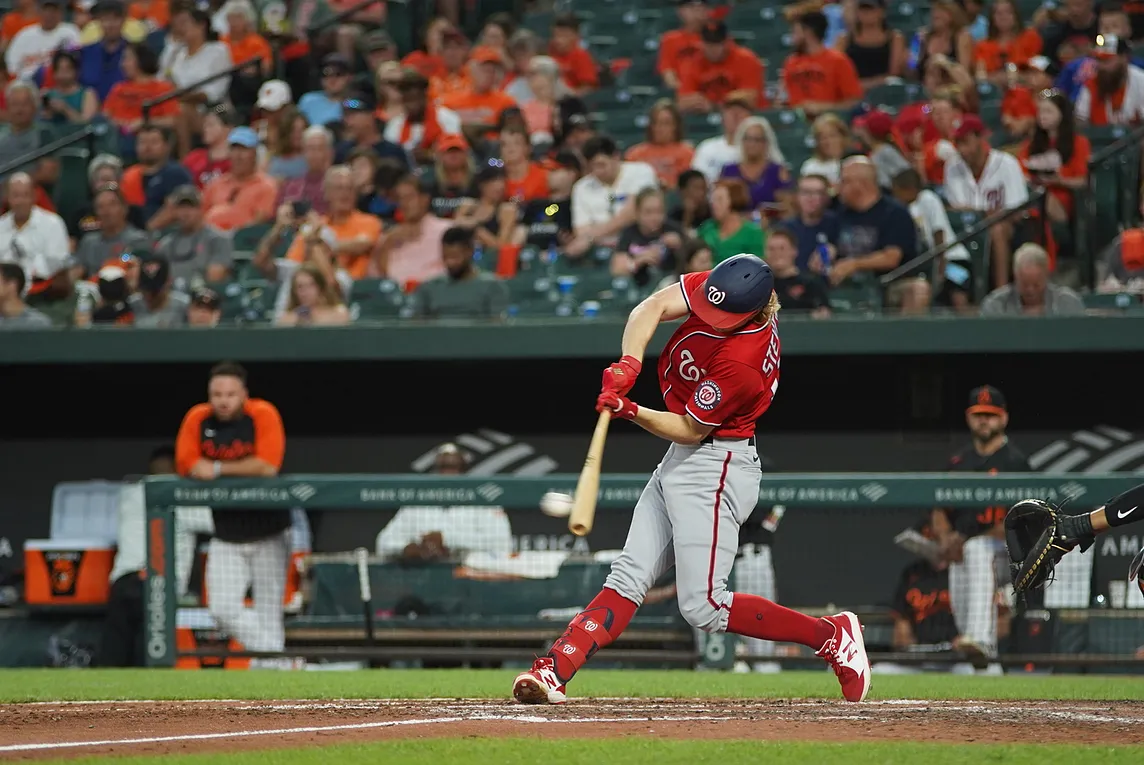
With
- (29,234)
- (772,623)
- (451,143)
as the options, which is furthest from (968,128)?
(29,234)

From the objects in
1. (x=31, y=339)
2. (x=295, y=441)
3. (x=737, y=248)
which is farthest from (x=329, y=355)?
(x=737, y=248)

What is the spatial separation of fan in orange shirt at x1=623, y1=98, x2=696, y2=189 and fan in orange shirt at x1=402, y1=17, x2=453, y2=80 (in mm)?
2151

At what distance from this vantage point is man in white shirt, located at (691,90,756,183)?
10461 mm

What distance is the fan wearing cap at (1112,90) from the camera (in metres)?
10.1

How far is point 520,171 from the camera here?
10648 mm

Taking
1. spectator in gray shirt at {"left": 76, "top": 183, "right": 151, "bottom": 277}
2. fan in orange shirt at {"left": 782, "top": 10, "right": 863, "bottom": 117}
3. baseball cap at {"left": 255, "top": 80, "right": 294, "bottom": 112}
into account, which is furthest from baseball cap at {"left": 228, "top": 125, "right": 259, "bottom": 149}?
fan in orange shirt at {"left": 782, "top": 10, "right": 863, "bottom": 117}

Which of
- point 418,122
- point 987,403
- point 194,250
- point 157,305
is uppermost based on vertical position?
point 418,122

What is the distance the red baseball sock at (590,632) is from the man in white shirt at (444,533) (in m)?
2.86

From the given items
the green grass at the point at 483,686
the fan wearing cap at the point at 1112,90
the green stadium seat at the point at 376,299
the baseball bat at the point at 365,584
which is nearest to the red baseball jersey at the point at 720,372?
the green grass at the point at 483,686

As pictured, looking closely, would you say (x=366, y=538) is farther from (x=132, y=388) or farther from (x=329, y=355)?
(x=132, y=388)

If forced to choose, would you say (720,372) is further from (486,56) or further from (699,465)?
(486,56)

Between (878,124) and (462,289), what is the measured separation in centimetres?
298

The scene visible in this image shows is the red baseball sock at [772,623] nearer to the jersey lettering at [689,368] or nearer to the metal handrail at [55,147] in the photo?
the jersey lettering at [689,368]

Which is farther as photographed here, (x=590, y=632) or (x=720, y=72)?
(x=720, y=72)
